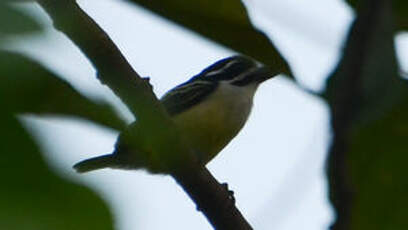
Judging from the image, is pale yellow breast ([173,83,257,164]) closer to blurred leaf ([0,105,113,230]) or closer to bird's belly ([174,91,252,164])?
bird's belly ([174,91,252,164])

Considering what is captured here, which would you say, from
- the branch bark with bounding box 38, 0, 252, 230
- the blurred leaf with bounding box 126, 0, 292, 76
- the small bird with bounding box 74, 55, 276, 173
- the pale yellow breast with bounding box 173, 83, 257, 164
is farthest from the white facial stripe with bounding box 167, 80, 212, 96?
the blurred leaf with bounding box 126, 0, 292, 76

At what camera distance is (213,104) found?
434 centimetres

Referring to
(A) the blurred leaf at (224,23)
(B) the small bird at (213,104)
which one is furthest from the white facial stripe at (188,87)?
(A) the blurred leaf at (224,23)

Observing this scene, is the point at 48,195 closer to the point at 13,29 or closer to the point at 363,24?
the point at 13,29

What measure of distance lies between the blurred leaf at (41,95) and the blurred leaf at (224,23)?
0.29m

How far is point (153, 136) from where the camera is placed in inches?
33.4

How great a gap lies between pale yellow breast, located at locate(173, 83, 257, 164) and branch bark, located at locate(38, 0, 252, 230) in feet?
6.82

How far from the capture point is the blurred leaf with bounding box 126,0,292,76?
0.92 m

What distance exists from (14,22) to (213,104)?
3.90 meters

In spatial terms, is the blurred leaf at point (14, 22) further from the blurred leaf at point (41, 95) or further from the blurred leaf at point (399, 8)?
the blurred leaf at point (399, 8)

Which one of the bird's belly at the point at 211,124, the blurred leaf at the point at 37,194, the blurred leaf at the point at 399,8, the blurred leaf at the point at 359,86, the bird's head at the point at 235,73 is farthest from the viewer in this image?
the bird's head at the point at 235,73

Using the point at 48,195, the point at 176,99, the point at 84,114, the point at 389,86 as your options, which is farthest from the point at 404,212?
the point at 176,99

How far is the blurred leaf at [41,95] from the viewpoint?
0.46 metres

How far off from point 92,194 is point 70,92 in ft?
0.70
